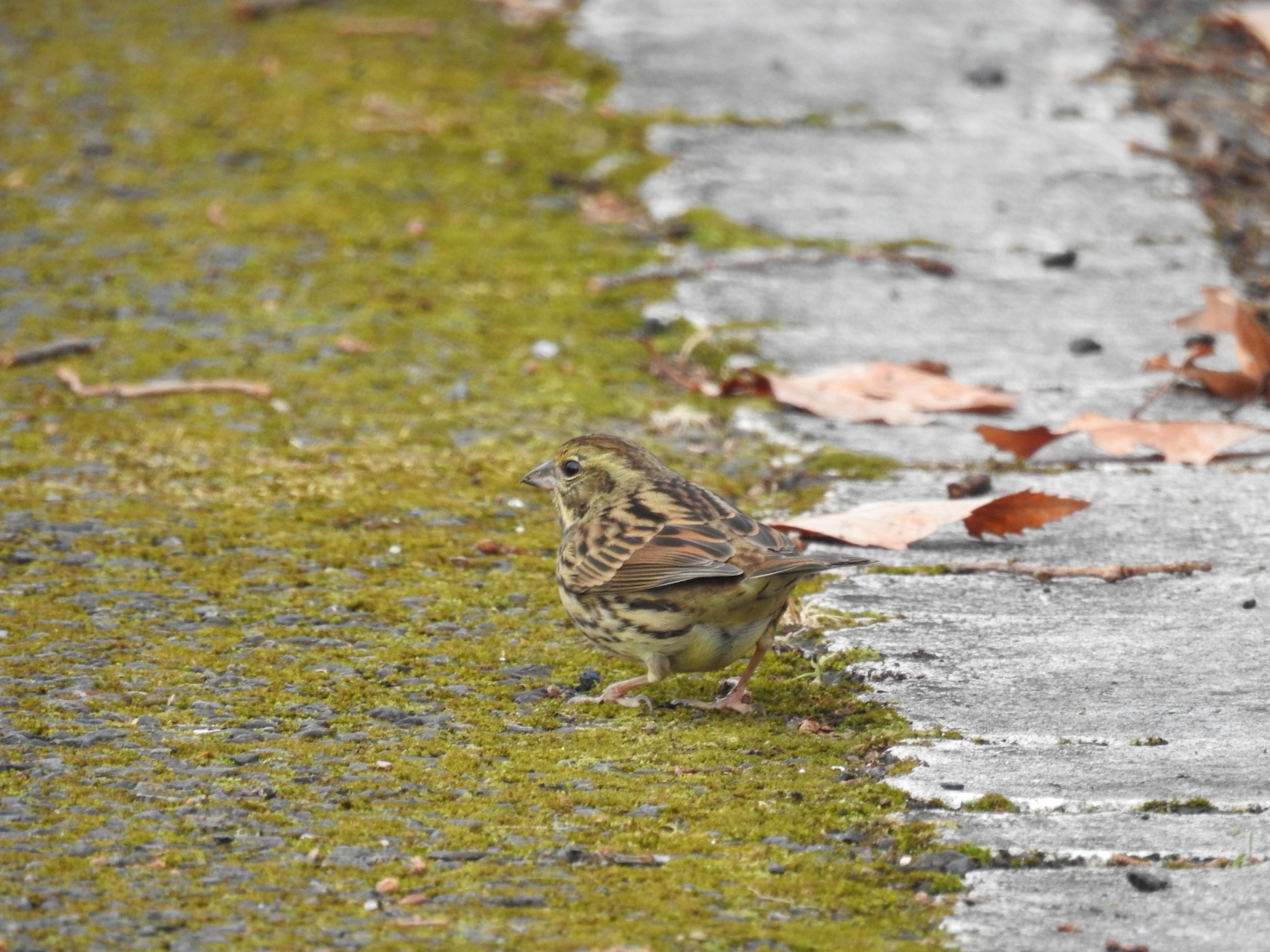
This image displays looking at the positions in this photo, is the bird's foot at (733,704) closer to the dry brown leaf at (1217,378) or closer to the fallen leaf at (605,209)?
the dry brown leaf at (1217,378)

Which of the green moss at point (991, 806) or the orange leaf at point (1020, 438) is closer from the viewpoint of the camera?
the green moss at point (991, 806)

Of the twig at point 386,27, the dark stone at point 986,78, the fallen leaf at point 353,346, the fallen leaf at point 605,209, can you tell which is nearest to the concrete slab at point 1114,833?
the fallen leaf at point 353,346

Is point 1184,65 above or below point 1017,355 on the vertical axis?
above

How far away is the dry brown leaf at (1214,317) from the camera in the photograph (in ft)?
19.4

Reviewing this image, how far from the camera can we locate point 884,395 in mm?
5988

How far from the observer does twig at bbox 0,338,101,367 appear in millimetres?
6160

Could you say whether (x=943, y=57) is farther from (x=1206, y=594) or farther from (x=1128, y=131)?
(x=1206, y=594)

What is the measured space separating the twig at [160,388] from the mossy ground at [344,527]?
0.05m

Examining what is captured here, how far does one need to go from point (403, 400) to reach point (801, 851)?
325cm

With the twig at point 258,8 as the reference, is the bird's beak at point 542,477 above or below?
below

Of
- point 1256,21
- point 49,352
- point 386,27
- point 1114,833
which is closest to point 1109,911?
point 1114,833

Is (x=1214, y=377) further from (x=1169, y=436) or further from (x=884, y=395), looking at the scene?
(x=884, y=395)

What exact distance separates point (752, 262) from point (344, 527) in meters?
2.64

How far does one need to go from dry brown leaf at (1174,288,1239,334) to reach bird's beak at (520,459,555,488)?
2.45 m
